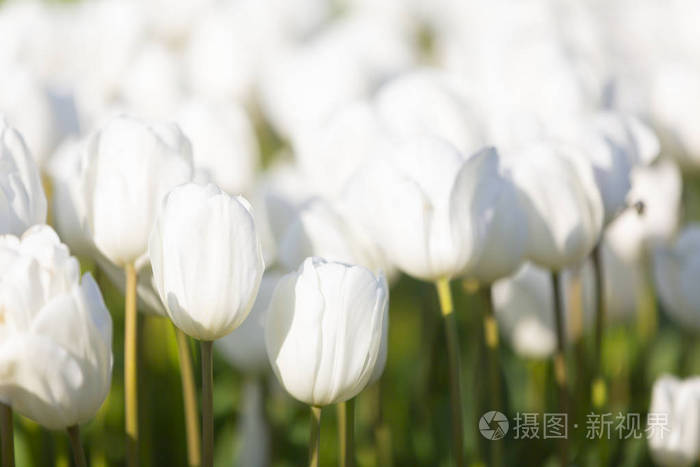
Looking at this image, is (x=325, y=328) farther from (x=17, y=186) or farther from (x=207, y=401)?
(x=17, y=186)

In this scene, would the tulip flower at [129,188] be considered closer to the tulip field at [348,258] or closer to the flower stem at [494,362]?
the tulip field at [348,258]

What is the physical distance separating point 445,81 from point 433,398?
0.43m

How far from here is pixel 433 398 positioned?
1.11 m

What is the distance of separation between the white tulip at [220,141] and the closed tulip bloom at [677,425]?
63 centimetres

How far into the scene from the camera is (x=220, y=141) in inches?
46.3

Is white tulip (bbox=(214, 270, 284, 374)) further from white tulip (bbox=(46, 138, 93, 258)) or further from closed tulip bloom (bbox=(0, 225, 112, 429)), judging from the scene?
closed tulip bloom (bbox=(0, 225, 112, 429))

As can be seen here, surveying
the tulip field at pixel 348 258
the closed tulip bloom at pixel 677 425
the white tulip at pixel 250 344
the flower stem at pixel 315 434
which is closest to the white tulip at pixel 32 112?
the tulip field at pixel 348 258

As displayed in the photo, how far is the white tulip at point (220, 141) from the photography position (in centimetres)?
117

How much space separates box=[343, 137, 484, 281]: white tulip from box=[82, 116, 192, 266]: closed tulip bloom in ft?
0.58

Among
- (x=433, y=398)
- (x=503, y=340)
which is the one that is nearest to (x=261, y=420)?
(x=433, y=398)

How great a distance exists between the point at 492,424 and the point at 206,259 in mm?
406

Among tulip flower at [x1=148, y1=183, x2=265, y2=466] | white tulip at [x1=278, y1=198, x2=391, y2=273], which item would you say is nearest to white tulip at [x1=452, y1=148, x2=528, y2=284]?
white tulip at [x1=278, y1=198, x2=391, y2=273]

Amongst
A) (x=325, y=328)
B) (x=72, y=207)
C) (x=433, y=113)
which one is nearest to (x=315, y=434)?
(x=325, y=328)

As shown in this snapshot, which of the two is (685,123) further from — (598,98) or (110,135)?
(110,135)
